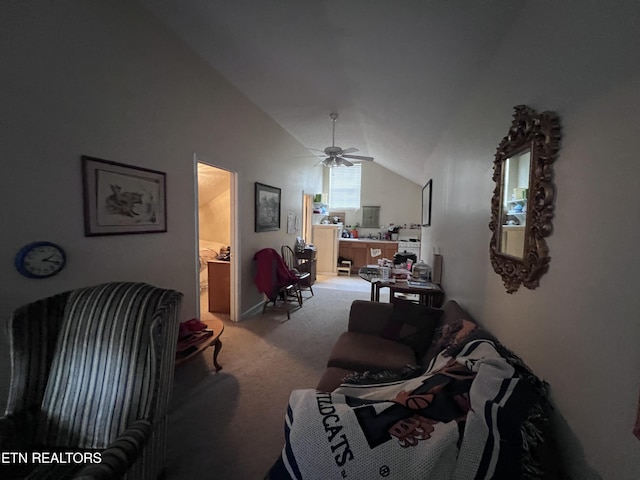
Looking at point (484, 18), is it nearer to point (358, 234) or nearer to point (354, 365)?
point (354, 365)

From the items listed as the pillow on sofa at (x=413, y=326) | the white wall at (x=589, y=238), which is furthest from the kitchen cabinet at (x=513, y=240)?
the pillow on sofa at (x=413, y=326)

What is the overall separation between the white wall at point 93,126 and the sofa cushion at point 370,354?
5.36 ft

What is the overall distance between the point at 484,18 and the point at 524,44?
277 millimetres

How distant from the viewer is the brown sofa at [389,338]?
169 cm

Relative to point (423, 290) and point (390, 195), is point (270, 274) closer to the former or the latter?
point (423, 290)

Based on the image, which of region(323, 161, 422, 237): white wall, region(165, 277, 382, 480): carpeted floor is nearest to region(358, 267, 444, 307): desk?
region(165, 277, 382, 480): carpeted floor

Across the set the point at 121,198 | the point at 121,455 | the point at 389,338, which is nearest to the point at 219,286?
the point at 121,198

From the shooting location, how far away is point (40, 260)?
1.46 meters

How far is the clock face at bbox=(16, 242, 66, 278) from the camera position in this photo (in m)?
1.40

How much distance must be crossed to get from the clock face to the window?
249 inches

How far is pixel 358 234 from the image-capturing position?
7289mm

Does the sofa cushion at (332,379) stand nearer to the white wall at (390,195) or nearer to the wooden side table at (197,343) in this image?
the wooden side table at (197,343)

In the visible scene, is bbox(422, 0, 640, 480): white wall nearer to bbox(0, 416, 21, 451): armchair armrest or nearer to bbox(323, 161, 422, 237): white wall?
bbox(0, 416, 21, 451): armchair armrest

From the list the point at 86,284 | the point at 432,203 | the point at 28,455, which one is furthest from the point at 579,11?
the point at 432,203
